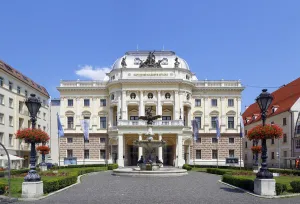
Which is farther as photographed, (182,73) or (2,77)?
(182,73)

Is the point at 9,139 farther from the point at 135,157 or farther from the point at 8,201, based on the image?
the point at 8,201

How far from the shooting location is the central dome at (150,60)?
6494 cm

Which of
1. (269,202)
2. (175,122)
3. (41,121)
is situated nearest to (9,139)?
(41,121)

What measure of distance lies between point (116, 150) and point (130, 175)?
3043 cm

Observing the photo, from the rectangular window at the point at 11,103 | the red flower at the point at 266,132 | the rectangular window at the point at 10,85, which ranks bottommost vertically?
the red flower at the point at 266,132

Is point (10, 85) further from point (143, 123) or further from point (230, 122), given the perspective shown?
point (230, 122)

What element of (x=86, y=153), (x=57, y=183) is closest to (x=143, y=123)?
(x=86, y=153)

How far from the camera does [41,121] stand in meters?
67.1

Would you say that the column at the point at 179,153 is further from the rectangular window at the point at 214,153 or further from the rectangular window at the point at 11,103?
the rectangular window at the point at 11,103

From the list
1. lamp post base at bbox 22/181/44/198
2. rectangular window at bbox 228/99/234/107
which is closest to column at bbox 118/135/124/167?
rectangular window at bbox 228/99/234/107

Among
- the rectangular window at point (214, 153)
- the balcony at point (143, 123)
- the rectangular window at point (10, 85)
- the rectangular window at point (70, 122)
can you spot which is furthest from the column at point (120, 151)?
the rectangular window at point (10, 85)

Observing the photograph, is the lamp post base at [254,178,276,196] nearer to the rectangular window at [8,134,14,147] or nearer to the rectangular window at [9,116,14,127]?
the rectangular window at [8,134,14,147]

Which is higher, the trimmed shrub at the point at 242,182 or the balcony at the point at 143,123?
the balcony at the point at 143,123

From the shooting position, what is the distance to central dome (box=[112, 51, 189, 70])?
2557 inches
